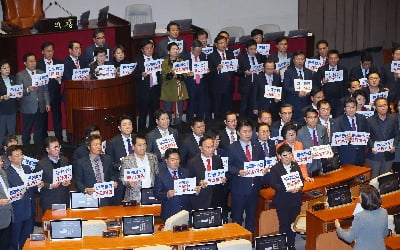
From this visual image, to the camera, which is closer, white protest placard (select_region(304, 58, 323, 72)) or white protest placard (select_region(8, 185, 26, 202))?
white protest placard (select_region(8, 185, 26, 202))

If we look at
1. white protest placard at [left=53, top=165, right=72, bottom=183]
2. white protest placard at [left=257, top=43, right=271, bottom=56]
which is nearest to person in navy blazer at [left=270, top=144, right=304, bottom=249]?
white protest placard at [left=53, top=165, right=72, bottom=183]

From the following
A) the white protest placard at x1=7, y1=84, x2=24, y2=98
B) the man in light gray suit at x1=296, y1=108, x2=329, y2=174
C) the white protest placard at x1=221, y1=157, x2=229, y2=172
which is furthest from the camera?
the white protest placard at x1=7, y1=84, x2=24, y2=98

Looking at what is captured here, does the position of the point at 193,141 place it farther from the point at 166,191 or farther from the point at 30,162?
the point at 30,162

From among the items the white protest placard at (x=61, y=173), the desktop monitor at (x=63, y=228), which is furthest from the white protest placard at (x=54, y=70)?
the desktop monitor at (x=63, y=228)

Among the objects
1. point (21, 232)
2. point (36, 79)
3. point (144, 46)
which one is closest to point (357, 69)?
point (144, 46)

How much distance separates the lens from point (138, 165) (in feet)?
40.5

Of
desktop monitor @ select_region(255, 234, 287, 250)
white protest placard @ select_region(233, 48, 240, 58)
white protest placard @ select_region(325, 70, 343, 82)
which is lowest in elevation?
desktop monitor @ select_region(255, 234, 287, 250)

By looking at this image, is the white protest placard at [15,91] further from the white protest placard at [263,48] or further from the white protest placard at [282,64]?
the white protest placard at [282,64]

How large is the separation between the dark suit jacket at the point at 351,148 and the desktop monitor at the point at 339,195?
5.20 ft

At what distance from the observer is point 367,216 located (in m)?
10.2

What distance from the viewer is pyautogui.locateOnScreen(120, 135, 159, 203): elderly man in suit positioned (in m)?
12.3

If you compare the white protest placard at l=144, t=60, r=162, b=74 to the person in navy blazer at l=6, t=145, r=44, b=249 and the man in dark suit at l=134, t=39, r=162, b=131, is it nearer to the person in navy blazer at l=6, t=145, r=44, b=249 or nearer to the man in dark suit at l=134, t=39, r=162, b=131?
the man in dark suit at l=134, t=39, r=162, b=131

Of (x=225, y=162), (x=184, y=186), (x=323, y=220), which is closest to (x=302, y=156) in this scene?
(x=225, y=162)

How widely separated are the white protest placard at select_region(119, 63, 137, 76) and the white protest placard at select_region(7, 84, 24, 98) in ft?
5.28
